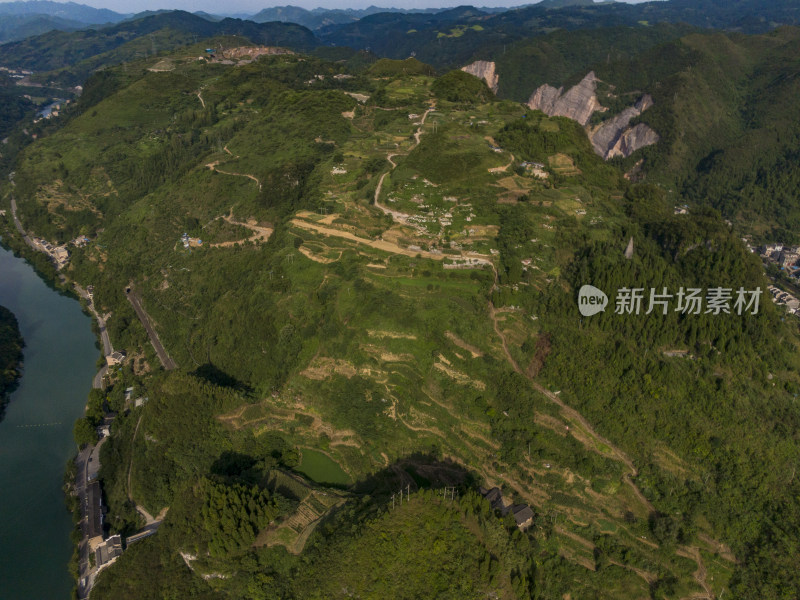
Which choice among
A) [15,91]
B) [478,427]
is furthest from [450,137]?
[15,91]

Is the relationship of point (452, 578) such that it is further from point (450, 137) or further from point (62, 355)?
point (62, 355)

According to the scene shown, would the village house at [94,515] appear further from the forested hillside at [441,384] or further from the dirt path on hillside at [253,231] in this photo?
the dirt path on hillside at [253,231]

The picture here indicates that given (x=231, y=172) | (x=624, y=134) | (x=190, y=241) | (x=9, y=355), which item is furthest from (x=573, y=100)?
(x=9, y=355)

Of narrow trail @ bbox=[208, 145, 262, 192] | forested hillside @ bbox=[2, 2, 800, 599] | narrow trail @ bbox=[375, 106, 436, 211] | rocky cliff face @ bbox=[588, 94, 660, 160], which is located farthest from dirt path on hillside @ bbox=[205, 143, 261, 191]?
rocky cliff face @ bbox=[588, 94, 660, 160]

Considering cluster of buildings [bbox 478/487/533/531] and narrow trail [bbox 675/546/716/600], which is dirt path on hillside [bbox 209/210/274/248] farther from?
narrow trail [bbox 675/546/716/600]

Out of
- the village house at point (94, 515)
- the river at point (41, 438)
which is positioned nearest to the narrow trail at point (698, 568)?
the village house at point (94, 515)

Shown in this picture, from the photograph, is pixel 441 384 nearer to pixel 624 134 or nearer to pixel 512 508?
pixel 512 508
